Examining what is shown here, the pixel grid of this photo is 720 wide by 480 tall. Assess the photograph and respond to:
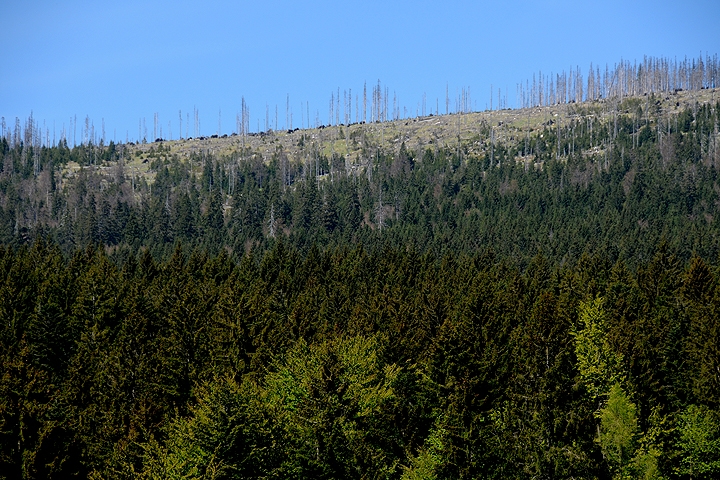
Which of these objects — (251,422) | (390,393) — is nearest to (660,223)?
(390,393)

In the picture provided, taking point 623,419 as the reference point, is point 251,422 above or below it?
above

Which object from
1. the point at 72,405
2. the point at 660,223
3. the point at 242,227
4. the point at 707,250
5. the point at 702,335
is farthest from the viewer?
the point at 242,227

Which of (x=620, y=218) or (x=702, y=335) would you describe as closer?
(x=702, y=335)

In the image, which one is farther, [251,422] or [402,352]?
[402,352]

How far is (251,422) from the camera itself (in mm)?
34375

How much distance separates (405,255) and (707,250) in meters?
47.7

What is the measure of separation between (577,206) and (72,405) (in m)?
139

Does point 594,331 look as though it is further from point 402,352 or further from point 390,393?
point 390,393

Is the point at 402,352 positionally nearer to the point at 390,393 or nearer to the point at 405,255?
the point at 390,393

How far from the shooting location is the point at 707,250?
124188 mm

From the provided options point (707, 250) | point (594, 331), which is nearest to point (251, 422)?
point (594, 331)

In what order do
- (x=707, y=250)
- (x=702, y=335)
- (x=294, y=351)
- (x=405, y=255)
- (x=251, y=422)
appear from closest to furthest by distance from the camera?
(x=251, y=422) < (x=294, y=351) < (x=702, y=335) < (x=405, y=255) < (x=707, y=250)

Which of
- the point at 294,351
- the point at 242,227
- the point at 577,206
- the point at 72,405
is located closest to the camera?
the point at 72,405

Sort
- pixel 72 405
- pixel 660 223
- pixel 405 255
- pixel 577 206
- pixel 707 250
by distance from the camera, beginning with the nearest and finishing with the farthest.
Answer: pixel 72 405 → pixel 405 255 → pixel 707 250 → pixel 660 223 → pixel 577 206
